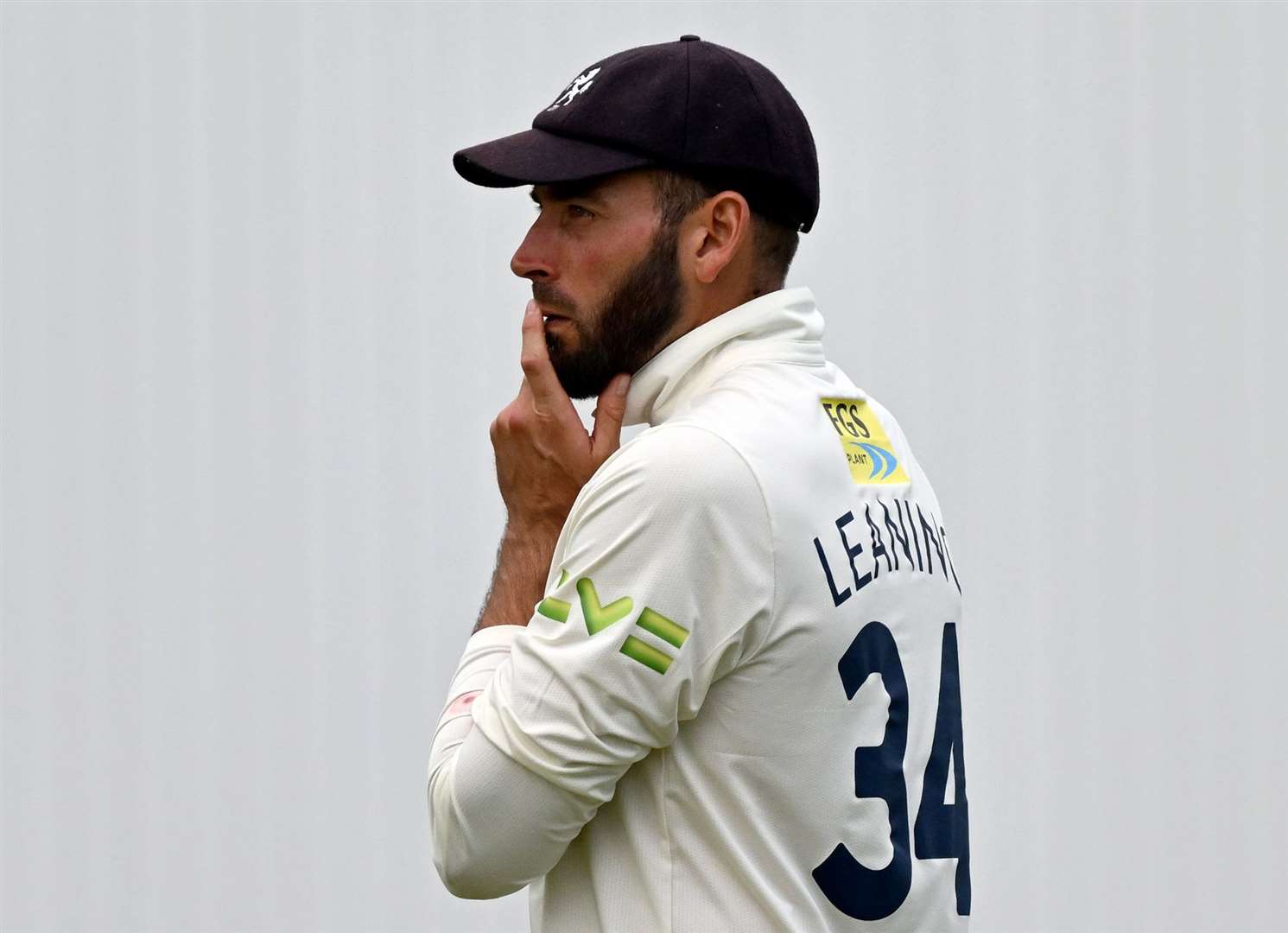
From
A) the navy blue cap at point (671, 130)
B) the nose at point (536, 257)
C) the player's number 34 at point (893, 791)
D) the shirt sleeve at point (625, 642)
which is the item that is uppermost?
the navy blue cap at point (671, 130)

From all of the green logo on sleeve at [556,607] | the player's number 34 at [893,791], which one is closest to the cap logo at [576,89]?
the green logo on sleeve at [556,607]

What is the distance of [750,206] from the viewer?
7.11 ft

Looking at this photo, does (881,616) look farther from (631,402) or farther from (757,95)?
(757,95)

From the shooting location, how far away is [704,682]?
1863 mm

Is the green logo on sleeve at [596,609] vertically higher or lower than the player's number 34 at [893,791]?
higher

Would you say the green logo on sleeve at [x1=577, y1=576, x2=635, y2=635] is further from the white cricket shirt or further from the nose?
the nose

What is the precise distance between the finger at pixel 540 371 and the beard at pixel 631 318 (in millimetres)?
29

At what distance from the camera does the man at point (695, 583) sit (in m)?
1.85

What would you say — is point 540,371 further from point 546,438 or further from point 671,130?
point 671,130

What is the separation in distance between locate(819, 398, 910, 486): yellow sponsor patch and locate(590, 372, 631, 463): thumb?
10.7 inches

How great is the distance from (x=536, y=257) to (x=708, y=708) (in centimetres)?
65

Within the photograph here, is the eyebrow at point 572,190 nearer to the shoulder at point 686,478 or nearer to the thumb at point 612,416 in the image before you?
the thumb at point 612,416

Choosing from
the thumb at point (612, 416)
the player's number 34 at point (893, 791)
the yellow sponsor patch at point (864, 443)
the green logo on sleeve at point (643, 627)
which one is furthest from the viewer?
the thumb at point (612, 416)

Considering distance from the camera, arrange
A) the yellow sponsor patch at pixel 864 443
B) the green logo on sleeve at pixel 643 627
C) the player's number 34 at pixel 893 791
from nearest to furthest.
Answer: the green logo on sleeve at pixel 643 627 < the player's number 34 at pixel 893 791 < the yellow sponsor patch at pixel 864 443
